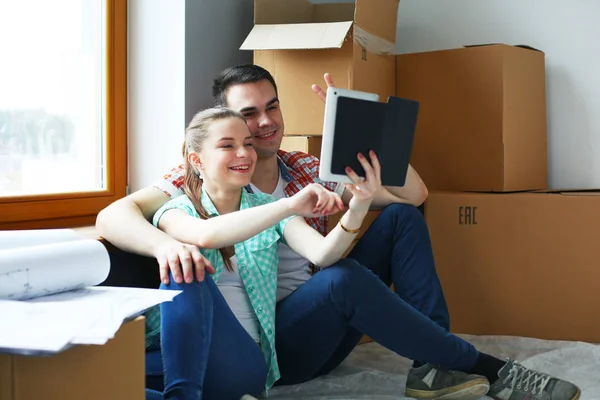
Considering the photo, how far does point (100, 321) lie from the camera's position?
0.85 meters

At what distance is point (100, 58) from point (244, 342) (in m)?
0.97

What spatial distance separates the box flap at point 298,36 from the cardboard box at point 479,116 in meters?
0.44

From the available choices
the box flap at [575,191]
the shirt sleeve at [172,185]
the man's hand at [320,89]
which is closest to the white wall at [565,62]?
the box flap at [575,191]

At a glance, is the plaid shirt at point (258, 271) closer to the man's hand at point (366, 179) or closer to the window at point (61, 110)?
the man's hand at point (366, 179)

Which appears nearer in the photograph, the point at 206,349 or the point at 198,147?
the point at 206,349

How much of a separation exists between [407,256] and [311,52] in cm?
64

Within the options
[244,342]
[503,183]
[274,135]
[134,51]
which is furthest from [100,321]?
[503,183]

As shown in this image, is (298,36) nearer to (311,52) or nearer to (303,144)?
(311,52)

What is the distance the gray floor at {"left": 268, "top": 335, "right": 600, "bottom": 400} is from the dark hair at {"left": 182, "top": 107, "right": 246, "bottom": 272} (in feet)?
1.23

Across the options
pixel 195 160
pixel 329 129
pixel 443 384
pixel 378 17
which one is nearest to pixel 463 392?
pixel 443 384

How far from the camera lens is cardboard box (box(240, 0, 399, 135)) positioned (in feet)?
6.20

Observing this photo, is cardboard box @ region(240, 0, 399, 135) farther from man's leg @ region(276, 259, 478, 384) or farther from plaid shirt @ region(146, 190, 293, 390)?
man's leg @ region(276, 259, 478, 384)

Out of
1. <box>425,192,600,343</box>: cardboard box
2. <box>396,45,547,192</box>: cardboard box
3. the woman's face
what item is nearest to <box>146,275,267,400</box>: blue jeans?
the woman's face

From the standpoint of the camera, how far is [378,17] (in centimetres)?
206
